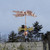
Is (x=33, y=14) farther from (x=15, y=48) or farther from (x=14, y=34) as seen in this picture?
(x=14, y=34)

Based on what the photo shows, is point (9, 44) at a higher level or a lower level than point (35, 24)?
lower

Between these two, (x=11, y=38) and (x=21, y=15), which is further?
(x=11, y=38)

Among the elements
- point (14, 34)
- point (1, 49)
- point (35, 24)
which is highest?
point (35, 24)

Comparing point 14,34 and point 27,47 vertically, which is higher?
point 14,34

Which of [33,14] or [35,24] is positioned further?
[35,24]

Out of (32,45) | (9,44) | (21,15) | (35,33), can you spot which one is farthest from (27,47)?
(35,33)

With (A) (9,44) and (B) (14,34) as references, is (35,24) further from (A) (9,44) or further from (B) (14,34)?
(A) (9,44)

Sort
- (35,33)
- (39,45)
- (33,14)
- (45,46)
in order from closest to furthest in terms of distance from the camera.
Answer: (39,45), (45,46), (33,14), (35,33)

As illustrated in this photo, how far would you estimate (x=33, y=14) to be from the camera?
1177 centimetres

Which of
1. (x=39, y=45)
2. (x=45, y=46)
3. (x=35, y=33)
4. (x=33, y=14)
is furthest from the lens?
(x=35, y=33)

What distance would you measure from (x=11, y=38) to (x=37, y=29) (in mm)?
6374

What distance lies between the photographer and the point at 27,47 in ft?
33.9

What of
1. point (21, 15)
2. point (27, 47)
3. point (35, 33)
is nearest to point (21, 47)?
point (27, 47)

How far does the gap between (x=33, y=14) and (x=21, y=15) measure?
1.01 meters
